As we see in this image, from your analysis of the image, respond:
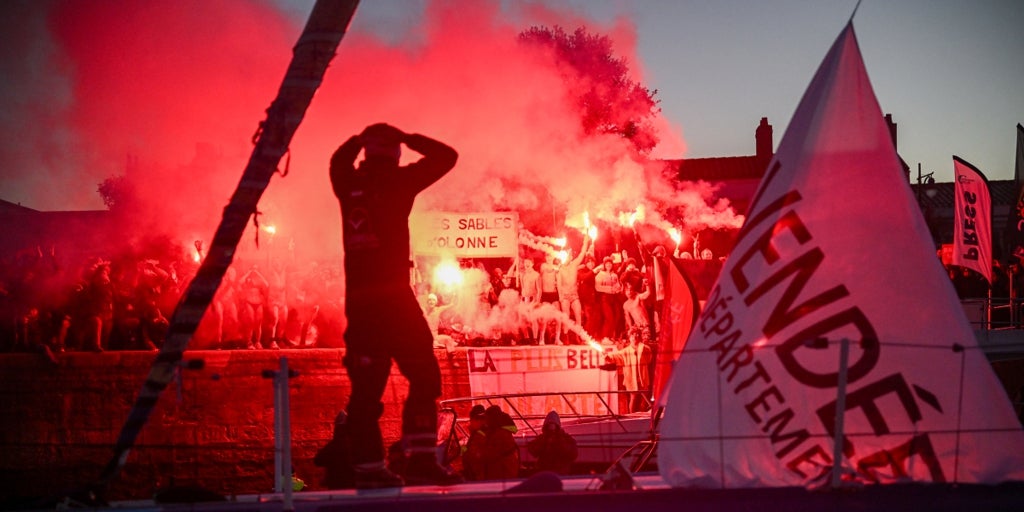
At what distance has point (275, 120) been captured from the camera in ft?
22.0

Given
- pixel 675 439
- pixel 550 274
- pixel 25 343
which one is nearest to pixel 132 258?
pixel 25 343

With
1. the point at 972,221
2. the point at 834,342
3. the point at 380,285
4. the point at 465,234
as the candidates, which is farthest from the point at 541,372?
the point at 834,342

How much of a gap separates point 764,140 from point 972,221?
2670 cm

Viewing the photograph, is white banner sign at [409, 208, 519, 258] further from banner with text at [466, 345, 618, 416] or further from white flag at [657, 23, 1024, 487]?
white flag at [657, 23, 1024, 487]

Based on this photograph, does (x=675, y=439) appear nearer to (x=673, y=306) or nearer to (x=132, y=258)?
(x=673, y=306)

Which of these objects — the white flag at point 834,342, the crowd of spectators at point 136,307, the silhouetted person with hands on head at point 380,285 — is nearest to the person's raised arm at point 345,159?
the silhouetted person with hands on head at point 380,285

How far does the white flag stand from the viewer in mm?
5910

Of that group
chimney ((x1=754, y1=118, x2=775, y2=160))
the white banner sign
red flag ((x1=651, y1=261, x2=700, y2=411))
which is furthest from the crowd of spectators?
chimney ((x1=754, y1=118, x2=775, y2=160))

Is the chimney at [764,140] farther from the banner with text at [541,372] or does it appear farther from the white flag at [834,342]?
the white flag at [834,342]

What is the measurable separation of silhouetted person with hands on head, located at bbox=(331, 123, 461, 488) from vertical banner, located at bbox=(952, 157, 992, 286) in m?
14.8

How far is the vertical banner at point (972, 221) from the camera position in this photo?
758 inches

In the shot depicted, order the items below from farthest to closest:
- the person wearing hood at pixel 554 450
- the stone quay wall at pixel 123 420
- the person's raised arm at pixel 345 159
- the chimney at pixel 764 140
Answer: the chimney at pixel 764 140, the stone quay wall at pixel 123 420, the person wearing hood at pixel 554 450, the person's raised arm at pixel 345 159

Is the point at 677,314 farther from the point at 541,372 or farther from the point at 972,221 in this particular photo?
the point at 972,221

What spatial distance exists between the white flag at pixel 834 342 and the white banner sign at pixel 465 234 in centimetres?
1463
